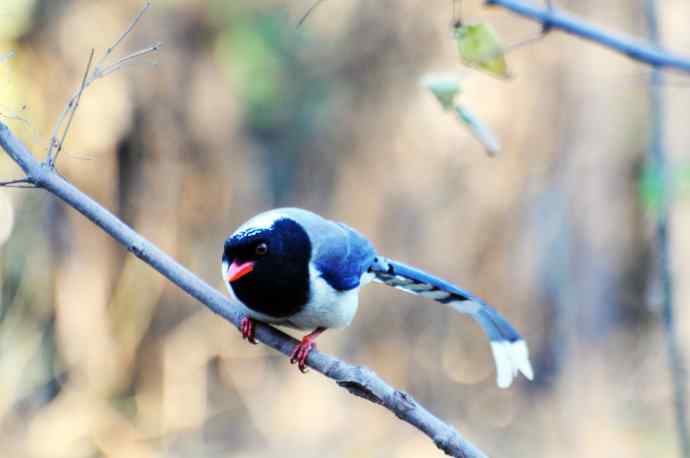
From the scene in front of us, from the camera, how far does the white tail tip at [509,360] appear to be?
3.46m

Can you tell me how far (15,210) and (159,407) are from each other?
218cm

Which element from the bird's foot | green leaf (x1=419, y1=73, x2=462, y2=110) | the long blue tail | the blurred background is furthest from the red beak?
the blurred background

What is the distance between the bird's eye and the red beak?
0.05 m

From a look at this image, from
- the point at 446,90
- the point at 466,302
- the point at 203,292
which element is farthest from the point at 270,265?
the point at 446,90

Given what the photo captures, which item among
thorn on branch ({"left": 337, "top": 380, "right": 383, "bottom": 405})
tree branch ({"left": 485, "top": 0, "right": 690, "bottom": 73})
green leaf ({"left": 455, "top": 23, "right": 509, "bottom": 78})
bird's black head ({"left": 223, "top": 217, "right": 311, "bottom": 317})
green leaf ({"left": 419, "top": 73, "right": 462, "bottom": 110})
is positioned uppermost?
tree branch ({"left": 485, "top": 0, "right": 690, "bottom": 73})

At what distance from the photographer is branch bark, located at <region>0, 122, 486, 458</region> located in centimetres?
249

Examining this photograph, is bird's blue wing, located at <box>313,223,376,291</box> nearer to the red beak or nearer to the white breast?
the white breast

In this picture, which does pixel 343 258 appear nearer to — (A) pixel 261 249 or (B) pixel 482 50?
(A) pixel 261 249

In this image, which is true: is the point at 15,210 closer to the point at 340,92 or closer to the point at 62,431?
the point at 62,431

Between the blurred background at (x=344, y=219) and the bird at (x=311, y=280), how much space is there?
5047 mm

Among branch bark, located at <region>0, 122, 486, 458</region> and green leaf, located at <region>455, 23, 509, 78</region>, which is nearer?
green leaf, located at <region>455, 23, 509, 78</region>

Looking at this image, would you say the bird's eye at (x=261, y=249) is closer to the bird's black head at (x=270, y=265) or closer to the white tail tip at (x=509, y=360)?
the bird's black head at (x=270, y=265)

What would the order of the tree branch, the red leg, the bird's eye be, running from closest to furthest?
the tree branch, the red leg, the bird's eye

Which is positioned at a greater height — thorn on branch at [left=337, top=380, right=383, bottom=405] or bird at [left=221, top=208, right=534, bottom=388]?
thorn on branch at [left=337, top=380, right=383, bottom=405]
